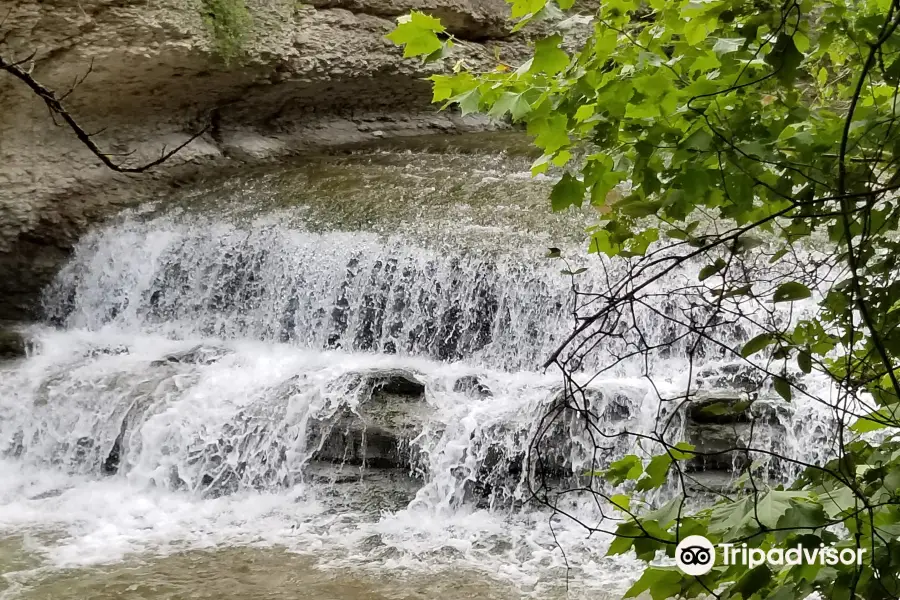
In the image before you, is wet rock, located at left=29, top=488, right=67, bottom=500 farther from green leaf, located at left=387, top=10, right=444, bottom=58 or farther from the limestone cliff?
green leaf, located at left=387, top=10, right=444, bottom=58

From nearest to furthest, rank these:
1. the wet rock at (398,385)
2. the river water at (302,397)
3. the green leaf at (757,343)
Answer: the green leaf at (757,343), the river water at (302,397), the wet rock at (398,385)

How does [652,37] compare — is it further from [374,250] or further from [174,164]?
[174,164]

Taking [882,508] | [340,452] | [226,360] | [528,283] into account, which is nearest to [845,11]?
[882,508]

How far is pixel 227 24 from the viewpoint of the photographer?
7910 millimetres

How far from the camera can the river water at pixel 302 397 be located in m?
4.11

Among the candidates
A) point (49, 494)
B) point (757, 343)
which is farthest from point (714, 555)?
point (49, 494)

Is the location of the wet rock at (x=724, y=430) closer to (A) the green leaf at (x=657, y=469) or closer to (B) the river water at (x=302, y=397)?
(B) the river water at (x=302, y=397)

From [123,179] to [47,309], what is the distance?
4.34 feet

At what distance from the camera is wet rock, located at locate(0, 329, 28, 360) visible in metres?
6.38

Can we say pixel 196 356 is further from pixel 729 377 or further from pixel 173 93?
pixel 729 377

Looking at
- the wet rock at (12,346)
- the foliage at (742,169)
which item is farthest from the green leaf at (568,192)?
the wet rock at (12,346)

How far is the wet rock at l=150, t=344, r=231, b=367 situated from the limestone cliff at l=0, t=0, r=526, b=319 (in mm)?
1645

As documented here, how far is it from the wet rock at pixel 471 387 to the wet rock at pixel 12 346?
3.32m

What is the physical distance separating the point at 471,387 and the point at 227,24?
4505 mm
